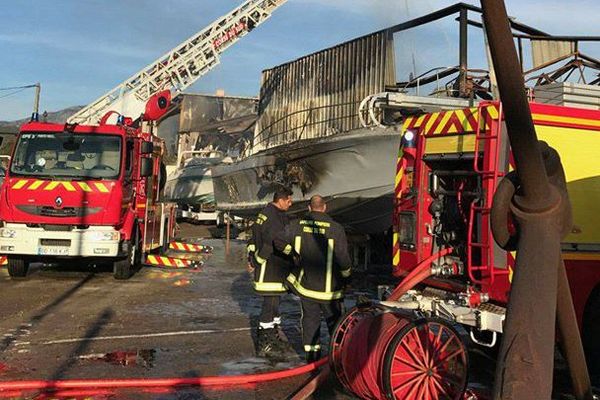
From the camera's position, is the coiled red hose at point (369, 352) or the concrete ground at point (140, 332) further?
the concrete ground at point (140, 332)

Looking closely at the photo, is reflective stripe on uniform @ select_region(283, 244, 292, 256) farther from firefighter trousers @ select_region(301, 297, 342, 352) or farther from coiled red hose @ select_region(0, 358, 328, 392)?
coiled red hose @ select_region(0, 358, 328, 392)

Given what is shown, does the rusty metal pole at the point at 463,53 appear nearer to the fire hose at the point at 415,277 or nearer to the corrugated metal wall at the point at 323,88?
the corrugated metal wall at the point at 323,88

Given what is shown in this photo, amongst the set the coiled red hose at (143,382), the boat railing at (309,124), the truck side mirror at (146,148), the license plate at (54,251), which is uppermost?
the boat railing at (309,124)

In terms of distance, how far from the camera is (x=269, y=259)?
573 centimetres

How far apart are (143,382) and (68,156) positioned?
6.37 m

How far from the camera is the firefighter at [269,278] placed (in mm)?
5633

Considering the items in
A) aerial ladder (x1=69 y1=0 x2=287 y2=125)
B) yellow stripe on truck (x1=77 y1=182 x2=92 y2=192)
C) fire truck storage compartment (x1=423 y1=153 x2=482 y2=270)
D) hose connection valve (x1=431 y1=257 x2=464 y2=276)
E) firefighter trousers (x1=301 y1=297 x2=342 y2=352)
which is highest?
aerial ladder (x1=69 y1=0 x2=287 y2=125)

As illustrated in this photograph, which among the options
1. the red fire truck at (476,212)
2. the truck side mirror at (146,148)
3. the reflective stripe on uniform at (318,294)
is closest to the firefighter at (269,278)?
the reflective stripe on uniform at (318,294)

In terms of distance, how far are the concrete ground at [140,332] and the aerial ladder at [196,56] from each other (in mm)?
12445

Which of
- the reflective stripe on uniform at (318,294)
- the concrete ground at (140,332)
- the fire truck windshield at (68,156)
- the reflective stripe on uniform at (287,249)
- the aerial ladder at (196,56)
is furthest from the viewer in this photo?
the aerial ladder at (196,56)

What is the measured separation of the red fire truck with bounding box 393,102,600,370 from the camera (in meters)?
4.40

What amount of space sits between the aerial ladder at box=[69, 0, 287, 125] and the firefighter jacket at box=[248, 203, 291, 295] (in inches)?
666

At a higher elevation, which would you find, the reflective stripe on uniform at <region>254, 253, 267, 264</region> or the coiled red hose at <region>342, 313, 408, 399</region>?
the reflective stripe on uniform at <region>254, 253, 267, 264</region>

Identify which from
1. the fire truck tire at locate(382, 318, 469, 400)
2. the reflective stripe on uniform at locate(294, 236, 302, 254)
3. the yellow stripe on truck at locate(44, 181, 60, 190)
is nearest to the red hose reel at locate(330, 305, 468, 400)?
the fire truck tire at locate(382, 318, 469, 400)
